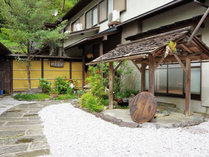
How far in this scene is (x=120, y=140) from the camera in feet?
11.9

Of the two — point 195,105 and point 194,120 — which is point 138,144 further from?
point 195,105

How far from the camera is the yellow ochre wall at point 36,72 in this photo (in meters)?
11.9

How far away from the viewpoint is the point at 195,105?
6.27 meters

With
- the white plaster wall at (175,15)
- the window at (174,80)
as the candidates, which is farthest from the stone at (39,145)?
the white plaster wall at (175,15)

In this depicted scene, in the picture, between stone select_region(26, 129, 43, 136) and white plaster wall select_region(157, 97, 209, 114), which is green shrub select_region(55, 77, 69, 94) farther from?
stone select_region(26, 129, 43, 136)

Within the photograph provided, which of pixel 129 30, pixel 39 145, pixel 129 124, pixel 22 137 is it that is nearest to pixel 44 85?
pixel 129 30

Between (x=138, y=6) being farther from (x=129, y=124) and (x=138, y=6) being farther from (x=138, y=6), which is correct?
(x=129, y=124)

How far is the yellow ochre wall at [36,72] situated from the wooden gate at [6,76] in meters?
0.29

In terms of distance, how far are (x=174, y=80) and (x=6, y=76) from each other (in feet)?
35.6

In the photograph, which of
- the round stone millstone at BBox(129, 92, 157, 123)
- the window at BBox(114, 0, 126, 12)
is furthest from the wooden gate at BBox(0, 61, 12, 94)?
the round stone millstone at BBox(129, 92, 157, 123)

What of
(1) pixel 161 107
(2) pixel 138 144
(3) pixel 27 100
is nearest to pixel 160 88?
(1) pixel 161 107

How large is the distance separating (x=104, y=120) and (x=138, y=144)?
2.04 meters

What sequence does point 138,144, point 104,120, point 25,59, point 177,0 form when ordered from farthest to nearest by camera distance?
point 25,59, point 177,0, point 104,120, point 138,144

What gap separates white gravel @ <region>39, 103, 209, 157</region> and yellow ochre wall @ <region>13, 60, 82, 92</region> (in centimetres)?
786
